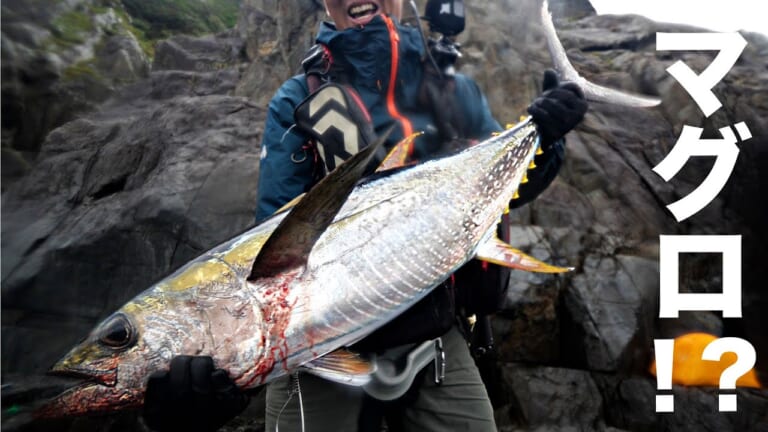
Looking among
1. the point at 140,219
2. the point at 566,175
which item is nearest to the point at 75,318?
the point at 140,219

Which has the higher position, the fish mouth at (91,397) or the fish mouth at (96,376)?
the fish mouth at (96,376)

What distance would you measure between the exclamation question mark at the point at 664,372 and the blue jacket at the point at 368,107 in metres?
3.84

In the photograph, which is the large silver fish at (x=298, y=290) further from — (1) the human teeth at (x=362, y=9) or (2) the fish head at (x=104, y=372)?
(1) the human teeth at (x=362, y=9)

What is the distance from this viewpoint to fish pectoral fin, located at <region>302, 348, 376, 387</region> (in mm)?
1354

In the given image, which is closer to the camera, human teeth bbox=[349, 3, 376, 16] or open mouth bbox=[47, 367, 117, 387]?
open mouth bbox=[47, 367, 117, 387]

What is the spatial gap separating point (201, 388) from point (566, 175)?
735 centimetres

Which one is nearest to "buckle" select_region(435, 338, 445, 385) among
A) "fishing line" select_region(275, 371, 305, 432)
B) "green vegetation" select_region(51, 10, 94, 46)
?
"fishing line" select_region(275, 371, 305, 432)

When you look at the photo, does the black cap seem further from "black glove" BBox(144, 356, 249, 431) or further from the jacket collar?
"black glove" BBox(144, 356, 249, 431)

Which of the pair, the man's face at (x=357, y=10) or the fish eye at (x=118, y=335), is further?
the man's face at (x=357, y=10)

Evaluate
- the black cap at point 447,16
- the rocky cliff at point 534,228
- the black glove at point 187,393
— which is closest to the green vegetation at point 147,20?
the rocky cliff at point 534,228

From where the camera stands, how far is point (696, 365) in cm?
576

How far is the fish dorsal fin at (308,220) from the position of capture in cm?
115

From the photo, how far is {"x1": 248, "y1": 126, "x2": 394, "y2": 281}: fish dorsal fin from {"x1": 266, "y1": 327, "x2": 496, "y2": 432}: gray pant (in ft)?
2.07

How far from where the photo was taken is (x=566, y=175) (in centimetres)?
761
